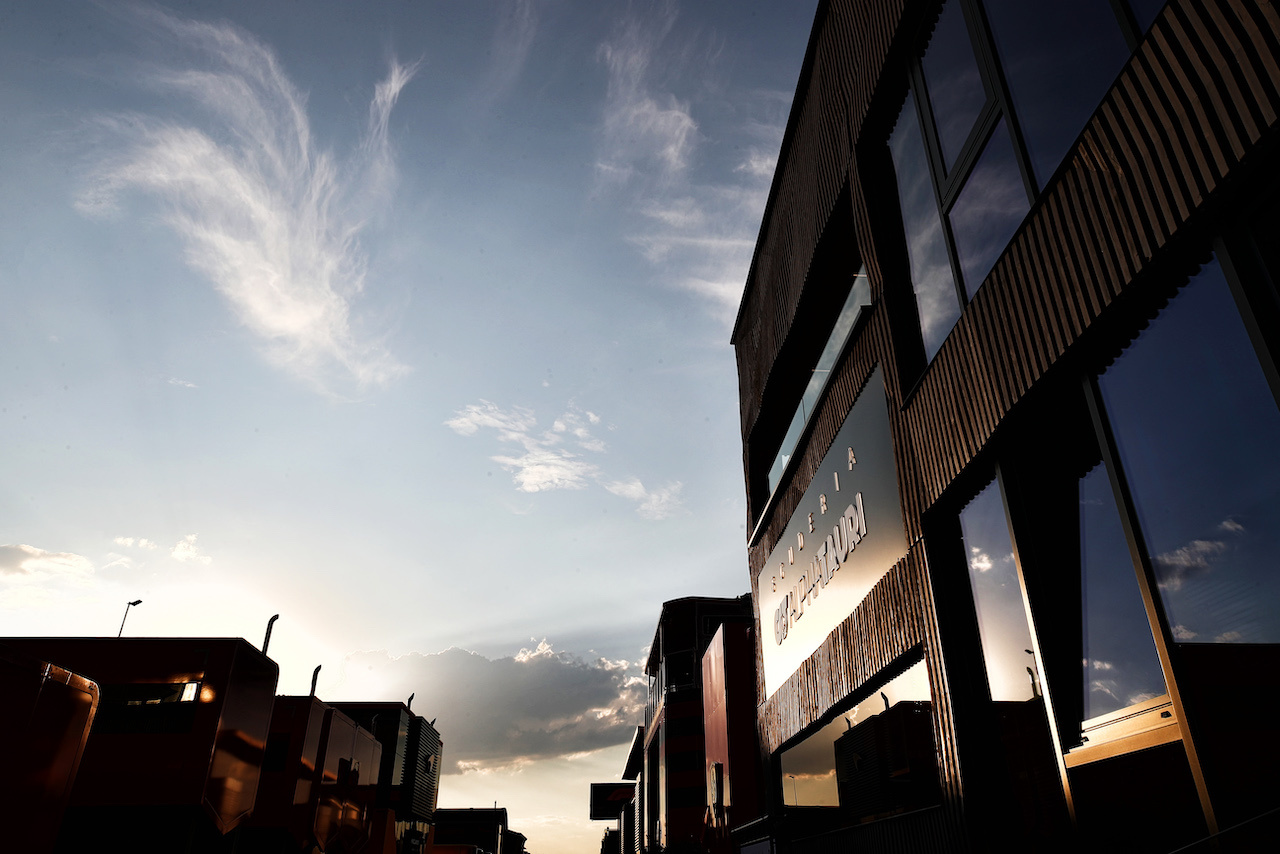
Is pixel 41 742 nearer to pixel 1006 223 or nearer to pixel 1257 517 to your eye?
pixel 1257 517

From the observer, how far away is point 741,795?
21.1 metres

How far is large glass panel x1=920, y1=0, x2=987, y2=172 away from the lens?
788cm

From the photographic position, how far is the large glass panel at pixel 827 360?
1219 centimetres

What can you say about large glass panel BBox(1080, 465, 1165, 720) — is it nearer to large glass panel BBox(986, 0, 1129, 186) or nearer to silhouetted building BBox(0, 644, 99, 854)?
large glass panel BBox(986, 0, 1129, 186)

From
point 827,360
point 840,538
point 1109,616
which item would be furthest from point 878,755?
point 827,360

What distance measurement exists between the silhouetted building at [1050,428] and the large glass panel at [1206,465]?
0.06 ft

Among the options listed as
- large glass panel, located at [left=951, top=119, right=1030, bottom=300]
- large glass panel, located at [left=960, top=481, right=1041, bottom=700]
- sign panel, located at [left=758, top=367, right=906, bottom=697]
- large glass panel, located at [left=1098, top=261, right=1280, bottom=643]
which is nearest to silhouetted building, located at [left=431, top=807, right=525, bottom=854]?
sign panel, located at [left=758, top=367, right=906, bottom=697]

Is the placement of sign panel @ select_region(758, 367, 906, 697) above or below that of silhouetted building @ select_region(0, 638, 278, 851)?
above

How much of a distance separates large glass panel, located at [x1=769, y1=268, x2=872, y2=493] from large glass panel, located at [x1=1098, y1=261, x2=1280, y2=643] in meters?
6.27

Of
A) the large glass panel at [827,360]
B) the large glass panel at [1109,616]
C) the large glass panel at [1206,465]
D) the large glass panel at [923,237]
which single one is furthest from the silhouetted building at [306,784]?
the large glass panel at [1206,465]

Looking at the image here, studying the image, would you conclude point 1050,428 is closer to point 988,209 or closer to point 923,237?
point 988,209

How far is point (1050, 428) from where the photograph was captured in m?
6.62

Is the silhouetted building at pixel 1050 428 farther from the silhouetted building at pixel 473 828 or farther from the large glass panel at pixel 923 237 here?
the silhouetted building at pixel 473 828

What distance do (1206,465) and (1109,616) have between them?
4.84 ft
